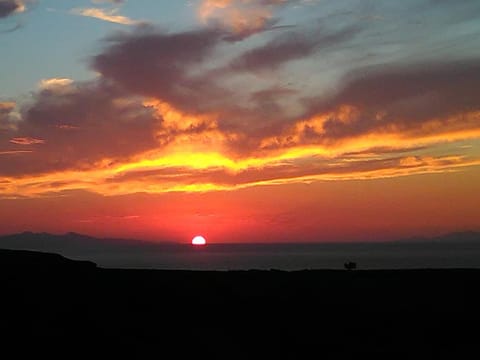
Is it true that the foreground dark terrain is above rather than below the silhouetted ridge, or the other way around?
below

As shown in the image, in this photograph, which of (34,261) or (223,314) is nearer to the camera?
(223,314)

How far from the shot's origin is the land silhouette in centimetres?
1855

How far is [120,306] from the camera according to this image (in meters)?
21.2

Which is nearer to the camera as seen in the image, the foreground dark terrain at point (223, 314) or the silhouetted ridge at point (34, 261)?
the foreground dark terrain at point (223, 314)

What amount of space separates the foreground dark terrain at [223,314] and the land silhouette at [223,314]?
0.04 metres

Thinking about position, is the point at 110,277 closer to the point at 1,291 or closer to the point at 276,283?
the point at 1,291

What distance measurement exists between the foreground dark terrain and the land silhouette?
4cm

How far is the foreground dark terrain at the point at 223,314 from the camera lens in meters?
18.5

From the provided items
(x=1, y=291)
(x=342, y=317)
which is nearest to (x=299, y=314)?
(x=342, y=317)

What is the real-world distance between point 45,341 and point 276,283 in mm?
10337

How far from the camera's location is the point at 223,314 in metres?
21.5

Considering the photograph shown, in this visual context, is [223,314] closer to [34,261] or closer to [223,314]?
[223,314]

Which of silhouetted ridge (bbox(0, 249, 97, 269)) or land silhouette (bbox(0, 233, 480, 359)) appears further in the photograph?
silhouetted ridge (bbox(0, 249, 97, 269))

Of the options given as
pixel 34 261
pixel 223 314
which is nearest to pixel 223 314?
pixel 223 314
